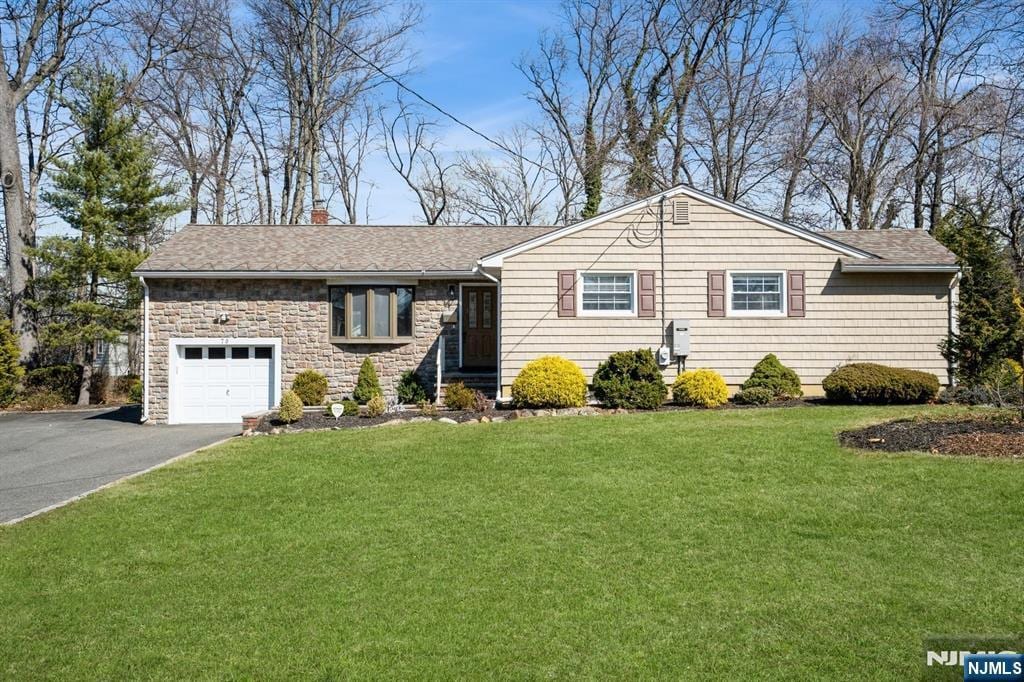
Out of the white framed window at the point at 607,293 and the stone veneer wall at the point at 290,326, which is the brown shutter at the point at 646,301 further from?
the stone veneer wall at the point at 290,326

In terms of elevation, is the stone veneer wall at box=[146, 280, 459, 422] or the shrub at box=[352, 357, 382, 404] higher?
the stone veneer wall at box=[146, 280, 459, 422]

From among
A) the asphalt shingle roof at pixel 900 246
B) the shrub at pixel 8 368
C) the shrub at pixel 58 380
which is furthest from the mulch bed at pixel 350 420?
the shrub at pixel 58 380

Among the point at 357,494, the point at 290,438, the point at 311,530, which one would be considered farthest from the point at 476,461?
the point at 290,438

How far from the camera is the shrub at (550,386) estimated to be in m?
14.7

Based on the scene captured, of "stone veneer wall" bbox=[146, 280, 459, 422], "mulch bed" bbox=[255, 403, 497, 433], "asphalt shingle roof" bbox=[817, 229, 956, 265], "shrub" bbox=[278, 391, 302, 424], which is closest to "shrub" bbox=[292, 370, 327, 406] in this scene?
"stone veneer wall" bbox=[146, 280, 459, 422]

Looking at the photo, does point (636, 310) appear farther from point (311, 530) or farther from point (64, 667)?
point (64, 667)

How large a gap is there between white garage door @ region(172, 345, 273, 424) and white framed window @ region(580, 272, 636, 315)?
24.5ft

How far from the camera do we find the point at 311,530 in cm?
727

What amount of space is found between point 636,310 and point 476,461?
23.1 feet

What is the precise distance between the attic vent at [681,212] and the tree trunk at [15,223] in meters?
18.3

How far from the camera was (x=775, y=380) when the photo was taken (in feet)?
50.2

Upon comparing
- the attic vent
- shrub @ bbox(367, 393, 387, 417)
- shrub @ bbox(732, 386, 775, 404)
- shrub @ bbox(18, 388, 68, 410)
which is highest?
the attic vent

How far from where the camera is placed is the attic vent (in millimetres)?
16141

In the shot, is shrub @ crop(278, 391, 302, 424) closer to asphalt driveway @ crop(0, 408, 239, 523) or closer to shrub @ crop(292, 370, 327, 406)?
asphalt driveway @ crop(0, 408, 239, 523)
